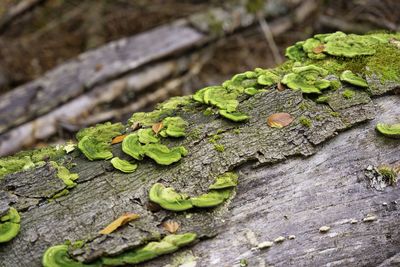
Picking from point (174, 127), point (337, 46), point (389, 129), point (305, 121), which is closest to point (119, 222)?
point (174, 127)

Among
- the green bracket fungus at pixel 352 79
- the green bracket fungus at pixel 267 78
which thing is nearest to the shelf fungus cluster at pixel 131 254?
the green bracket fungus at pixel 267 78

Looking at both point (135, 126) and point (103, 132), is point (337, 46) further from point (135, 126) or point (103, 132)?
point (103, 132)

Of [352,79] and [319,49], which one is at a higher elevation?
[319,49]

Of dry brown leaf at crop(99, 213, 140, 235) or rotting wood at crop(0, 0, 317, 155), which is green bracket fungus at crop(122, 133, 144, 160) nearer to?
dry brown leaf at crop(99, 213, 140, 235)

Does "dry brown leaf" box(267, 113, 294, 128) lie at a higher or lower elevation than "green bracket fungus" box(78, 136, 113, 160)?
lower

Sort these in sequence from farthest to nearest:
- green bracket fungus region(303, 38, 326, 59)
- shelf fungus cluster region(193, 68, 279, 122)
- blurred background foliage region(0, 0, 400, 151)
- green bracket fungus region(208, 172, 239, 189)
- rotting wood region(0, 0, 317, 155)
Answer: blurred background foliage region(0, 0, 400, 151)
rotting wood region(0, 0, 317, 155)
green bracket fungus region(303, 38, 326, 59)
shelf fungus cluster region(193, 68, 279, 122)
green bracket fungus region(208, 172, 239, 189)

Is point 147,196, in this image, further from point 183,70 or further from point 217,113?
point 183,70

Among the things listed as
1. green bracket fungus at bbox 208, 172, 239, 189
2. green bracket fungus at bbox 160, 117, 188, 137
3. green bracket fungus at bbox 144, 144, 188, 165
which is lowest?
green bracket fungus at bbox 208, 172, 239, 189

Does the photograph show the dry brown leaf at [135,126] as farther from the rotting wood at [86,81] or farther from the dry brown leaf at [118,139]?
the rotting wood at [86,81]

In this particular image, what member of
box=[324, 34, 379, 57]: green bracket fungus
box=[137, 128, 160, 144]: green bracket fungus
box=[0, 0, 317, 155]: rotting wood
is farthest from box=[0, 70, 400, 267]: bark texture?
box=[0, 0, 317, 155]: rotting wood
